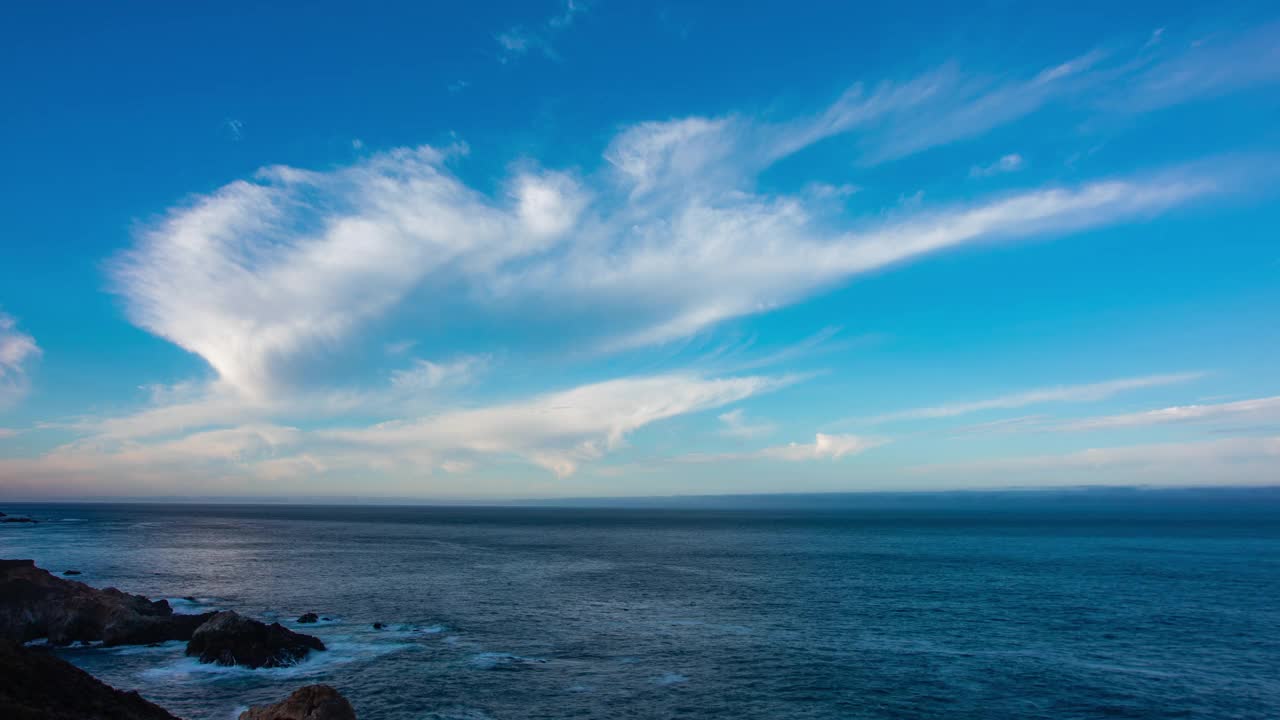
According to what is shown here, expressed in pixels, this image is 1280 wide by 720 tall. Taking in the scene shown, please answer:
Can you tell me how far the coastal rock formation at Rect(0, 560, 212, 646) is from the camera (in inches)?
1941

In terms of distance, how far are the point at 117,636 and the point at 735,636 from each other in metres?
46.6

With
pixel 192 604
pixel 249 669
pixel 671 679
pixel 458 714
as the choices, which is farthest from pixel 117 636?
pixel 671 679

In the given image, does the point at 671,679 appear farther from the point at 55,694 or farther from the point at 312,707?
the point at 55,694

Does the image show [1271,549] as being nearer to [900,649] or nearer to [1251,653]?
[1251,653]

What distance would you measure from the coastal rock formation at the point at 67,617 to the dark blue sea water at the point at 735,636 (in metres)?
2.51

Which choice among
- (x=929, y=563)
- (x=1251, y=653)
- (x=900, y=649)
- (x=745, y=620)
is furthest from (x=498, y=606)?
(x=929, y=563)

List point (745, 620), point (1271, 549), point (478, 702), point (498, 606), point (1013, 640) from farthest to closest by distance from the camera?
point (1271, 549), point (498, 606), point (745, 620), point (1013, 640), point (478, 702)

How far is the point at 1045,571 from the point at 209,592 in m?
111

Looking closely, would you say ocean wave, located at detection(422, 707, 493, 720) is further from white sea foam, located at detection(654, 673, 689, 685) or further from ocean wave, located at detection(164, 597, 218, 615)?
ocean wave, located at detection(164, 597, 218, 615)

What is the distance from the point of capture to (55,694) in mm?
22984

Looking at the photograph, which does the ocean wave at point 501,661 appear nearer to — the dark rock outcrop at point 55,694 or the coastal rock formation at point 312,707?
the coastal rock formation at point 312,707

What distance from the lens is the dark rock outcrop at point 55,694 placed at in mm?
21281

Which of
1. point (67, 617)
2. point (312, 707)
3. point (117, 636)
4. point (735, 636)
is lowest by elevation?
point (735, 636)

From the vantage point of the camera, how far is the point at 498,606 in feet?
220
